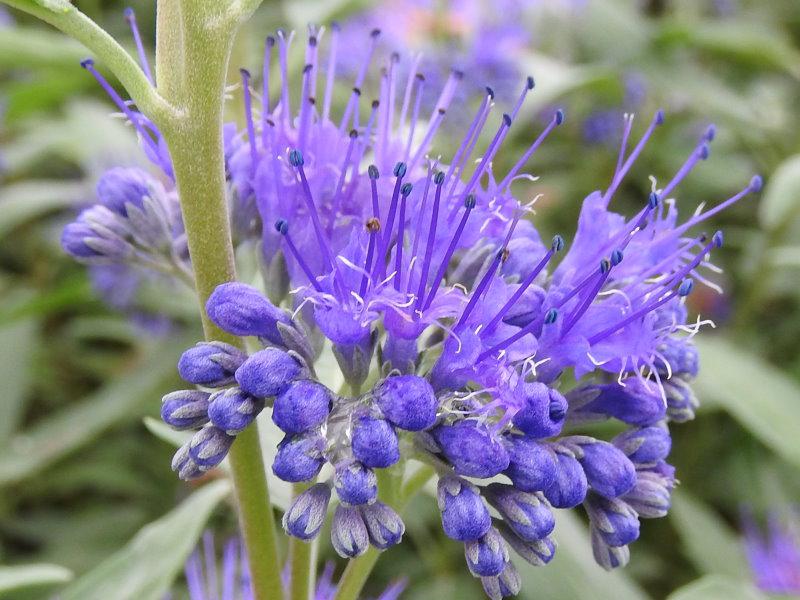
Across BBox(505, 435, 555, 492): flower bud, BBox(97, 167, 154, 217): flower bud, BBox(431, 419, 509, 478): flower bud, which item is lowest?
BBox(505, 435, 555, 492): flower bud

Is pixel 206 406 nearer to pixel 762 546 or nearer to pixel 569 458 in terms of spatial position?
pixel 569 458

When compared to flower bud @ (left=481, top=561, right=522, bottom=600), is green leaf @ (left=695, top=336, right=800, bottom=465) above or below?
below

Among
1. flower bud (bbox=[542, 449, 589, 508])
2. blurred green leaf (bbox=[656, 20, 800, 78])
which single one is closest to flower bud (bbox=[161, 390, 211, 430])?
flower bud (bbox=[542, 449, 589, 508])

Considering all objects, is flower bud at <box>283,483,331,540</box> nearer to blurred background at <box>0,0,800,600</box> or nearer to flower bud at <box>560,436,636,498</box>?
flower bud at <box>560,436,636,498</box>

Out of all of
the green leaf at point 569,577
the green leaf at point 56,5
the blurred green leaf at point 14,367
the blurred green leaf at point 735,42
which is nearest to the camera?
the green leaf at point 56,5

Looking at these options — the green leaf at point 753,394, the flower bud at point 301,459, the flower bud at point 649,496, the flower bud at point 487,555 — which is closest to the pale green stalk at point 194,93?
the flower bud at point 301,459

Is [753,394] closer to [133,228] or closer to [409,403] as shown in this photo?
[409,403]

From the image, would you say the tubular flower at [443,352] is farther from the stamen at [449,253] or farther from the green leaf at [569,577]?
the green leaf at [569,577]
